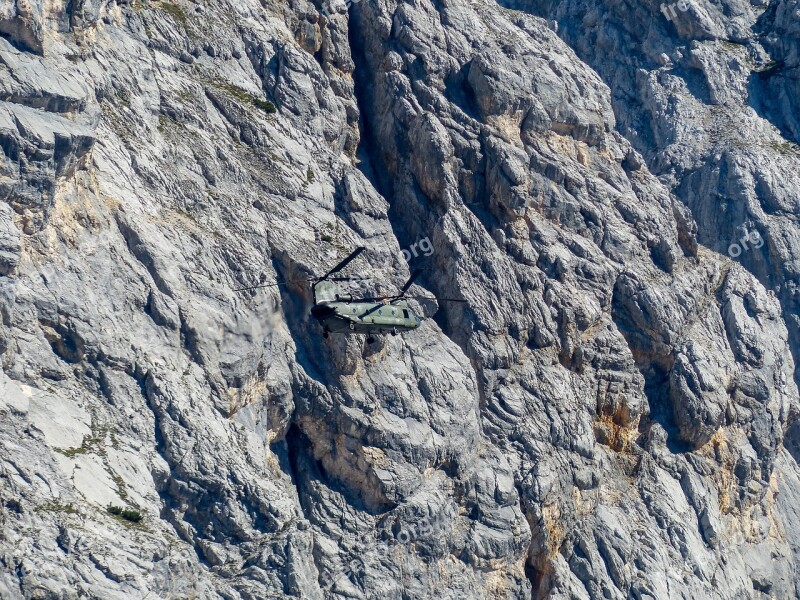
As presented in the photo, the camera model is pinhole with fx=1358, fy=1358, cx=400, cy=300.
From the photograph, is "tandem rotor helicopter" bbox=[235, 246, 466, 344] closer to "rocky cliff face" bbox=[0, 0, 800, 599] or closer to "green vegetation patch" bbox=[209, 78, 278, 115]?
"rocky cliff face" bbox=[0, 0, 800, 599]

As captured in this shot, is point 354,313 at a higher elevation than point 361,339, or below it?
higher

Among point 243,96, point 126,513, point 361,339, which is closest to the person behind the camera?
point 126,513

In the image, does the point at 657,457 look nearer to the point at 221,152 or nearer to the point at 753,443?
the point at 753,443

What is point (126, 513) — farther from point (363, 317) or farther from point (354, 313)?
point (363, 317)

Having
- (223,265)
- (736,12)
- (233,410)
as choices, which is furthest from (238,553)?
(736,12)

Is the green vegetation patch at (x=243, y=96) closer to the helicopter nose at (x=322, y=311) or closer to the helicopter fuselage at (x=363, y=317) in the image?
the helicopter fuselage at (x=363, y=317)

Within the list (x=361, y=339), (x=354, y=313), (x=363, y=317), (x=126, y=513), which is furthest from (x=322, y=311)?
(x=126, y=513)

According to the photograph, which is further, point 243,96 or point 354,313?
point 243,96

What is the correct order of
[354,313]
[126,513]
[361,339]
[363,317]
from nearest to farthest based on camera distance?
1. [126,513]
2. [354,313]
3. [363,317]
4. [361,339]
